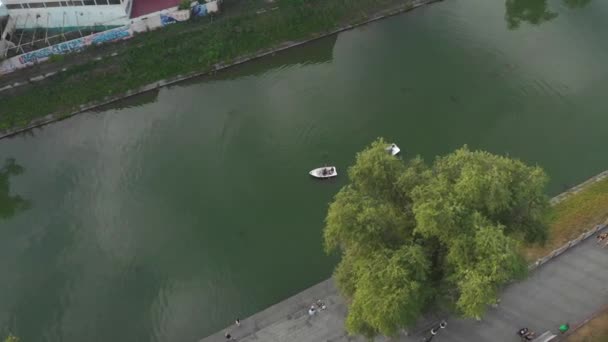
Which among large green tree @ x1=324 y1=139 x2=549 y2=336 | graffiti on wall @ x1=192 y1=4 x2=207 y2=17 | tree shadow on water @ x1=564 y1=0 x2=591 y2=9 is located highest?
graffiti on wall @ x1=192 y1=4 x2=207 y2=17

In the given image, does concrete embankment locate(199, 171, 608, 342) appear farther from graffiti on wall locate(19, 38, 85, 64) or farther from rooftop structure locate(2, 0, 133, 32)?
rooftop structure locate(2, 0, 133, 32)

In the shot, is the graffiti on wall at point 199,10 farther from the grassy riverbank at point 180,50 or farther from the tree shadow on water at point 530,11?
the tree shadow on water at point 530,11

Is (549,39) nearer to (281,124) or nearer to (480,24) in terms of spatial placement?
(480,24)

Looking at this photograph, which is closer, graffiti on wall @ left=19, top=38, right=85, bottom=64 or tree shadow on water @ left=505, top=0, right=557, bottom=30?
graffiti on wall @ left=19, top=38, right=85, bottom=64

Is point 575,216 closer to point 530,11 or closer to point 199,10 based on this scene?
point 530,11

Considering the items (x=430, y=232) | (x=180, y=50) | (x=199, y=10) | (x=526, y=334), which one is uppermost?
(x=199, y=10)

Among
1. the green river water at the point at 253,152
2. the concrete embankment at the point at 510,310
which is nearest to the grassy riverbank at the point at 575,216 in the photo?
the concrete embankment at the point at 510,310

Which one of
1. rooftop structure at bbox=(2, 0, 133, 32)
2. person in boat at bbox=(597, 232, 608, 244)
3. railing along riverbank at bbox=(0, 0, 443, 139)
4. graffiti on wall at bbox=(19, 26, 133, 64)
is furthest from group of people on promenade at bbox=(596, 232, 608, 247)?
rooftop structure at bbox=(2, 0, 133, 32)

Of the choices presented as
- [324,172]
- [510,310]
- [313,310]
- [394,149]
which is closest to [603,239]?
[510,310]

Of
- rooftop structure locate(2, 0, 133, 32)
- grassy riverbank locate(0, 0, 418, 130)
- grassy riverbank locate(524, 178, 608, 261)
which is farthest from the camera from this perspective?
rooftop structure locate(2, 0, 133, 32)
